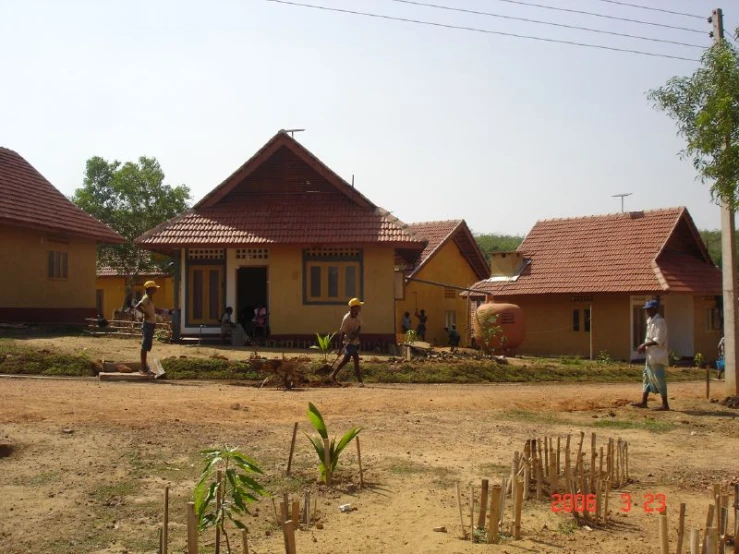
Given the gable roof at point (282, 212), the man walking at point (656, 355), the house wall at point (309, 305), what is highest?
the gable roof at point (282, 212)

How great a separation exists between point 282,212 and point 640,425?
1388 cm

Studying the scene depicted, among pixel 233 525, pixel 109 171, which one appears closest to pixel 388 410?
pixel 233 525

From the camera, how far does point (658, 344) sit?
1287cm

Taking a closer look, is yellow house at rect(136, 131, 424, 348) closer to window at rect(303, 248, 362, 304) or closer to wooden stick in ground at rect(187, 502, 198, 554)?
window at rect(303, 248, 362, 304)

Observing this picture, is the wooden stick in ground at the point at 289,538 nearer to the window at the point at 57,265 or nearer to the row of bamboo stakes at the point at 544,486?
the row of bamboo stakes at the point at 544,486

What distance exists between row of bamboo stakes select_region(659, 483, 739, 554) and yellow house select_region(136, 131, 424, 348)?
16148 mm

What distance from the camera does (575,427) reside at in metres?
11.0

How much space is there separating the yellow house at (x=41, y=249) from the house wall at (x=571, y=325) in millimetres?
14125

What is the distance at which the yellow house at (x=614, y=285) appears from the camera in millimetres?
26844

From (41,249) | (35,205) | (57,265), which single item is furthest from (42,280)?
(35,205)

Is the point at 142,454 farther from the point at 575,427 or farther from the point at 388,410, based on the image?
the point at 575,427

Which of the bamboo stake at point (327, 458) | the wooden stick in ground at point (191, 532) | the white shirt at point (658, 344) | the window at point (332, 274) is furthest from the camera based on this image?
the window at point (332, 274)

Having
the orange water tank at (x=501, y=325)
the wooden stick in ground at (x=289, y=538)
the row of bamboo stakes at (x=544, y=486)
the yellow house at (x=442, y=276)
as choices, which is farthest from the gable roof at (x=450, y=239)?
the wooden stick in ground at (x=289, y=538)

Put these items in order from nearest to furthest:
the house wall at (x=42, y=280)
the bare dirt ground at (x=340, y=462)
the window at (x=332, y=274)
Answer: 1. the bare dirt ground at (x=340, y=462)
2. the window at (x=332, y=274)
3. the house wall at (x=42, y=280)
